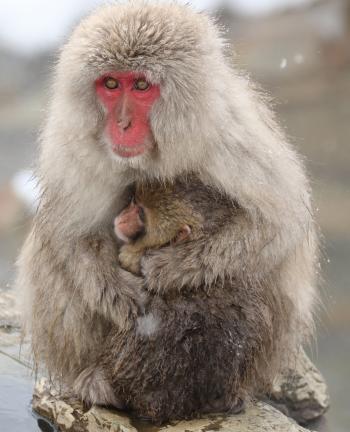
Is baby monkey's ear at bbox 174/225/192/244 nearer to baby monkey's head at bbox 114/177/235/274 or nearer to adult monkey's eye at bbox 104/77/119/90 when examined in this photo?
baby monkey's head at bbox 114/177/235/274

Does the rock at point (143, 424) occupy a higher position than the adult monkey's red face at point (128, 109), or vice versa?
the adult monkey's red face at point (128, 109)

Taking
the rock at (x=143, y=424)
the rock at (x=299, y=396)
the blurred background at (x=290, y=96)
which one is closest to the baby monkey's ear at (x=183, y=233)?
the rock at (x=143, y=424)

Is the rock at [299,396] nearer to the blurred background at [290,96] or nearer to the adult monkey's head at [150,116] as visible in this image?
the adult monkey's head at [150,116]

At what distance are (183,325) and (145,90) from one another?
0.99 m

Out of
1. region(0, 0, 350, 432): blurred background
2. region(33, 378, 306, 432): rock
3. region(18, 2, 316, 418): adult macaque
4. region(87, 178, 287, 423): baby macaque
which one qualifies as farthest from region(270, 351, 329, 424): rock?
region(0, 0, 350, 432): blurred background

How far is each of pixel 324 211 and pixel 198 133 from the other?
556 centimetres

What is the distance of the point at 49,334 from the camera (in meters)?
4.53

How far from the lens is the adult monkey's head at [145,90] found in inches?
162

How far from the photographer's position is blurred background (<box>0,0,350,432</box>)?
8.69 metres

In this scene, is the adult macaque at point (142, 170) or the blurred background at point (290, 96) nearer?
the adult macaque at point (142, 170)

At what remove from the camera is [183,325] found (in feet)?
13.9

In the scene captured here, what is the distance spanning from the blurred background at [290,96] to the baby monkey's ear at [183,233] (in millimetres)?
3066

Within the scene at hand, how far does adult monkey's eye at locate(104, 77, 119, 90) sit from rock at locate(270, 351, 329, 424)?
1949 mm

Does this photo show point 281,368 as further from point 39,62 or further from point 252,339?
point 39,62
